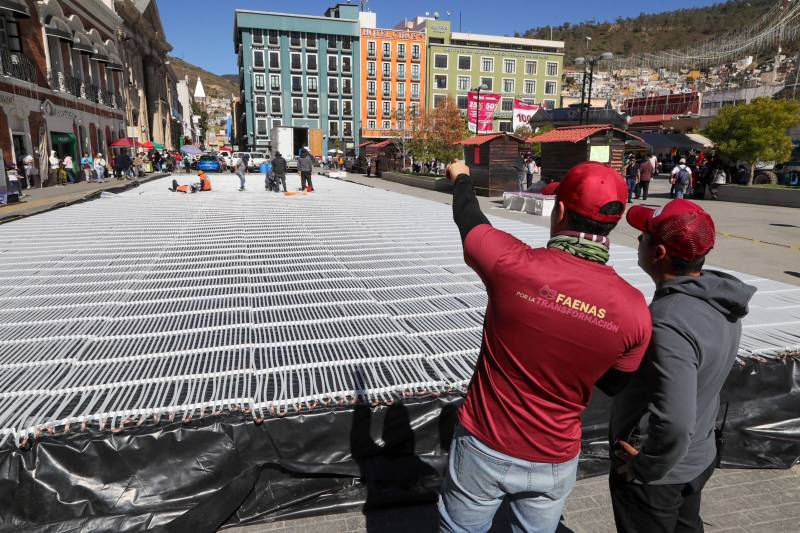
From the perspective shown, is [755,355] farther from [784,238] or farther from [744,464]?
[784,238]

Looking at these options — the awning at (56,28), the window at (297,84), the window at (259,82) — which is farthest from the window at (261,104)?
the awning at (56,28)

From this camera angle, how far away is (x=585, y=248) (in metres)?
1.58

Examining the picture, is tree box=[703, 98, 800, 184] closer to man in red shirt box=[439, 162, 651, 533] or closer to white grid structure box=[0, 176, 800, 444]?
white grid structure box=[0, 176, 800, 444]

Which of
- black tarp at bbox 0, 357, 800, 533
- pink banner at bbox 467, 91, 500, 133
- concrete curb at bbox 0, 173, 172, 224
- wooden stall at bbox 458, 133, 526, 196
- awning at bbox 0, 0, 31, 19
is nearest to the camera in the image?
black tarp at bbox 0, 357, 800, 533

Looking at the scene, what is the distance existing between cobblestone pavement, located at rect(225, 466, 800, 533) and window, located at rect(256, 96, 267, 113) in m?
62.7

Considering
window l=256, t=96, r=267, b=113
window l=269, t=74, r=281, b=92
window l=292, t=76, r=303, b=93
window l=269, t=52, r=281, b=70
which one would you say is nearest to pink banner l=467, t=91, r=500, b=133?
window l=292, t=76, r=303, b=93

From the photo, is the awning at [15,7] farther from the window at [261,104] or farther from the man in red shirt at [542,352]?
the window at [261,104]

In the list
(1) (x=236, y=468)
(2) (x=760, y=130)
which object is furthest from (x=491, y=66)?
(1) (x=236, y=468)

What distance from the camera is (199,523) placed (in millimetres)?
2713

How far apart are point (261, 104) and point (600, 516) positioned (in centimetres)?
6333

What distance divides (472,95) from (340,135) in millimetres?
23342

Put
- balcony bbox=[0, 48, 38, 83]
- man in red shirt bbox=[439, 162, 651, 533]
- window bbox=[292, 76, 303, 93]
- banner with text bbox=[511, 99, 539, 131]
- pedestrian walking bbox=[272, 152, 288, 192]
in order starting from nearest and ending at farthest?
man in red shirt bbox=[439, 162, 651, 533] → pedestrian walking bbox=[272, 152, 288, 192] → balcony bbox=[0, 48, 38, 83] → banner with text bbox=[511, 99, 539, 131] → window bbox=[292, 76, 303, 93]

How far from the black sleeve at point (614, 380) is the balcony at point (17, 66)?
86.1 ft

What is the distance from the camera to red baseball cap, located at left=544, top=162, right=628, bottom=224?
61.9 inches
